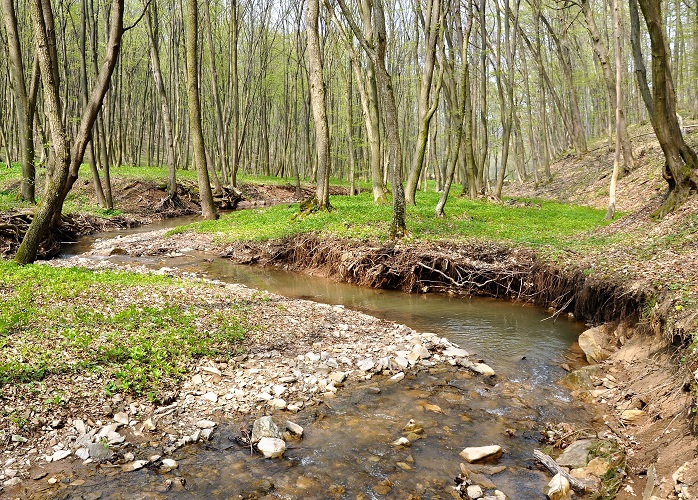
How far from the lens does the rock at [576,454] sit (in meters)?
4.30

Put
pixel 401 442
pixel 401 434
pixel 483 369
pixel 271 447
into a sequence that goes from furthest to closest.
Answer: pixel 483 369 → pixel 401 434 → pixel 401 442 → pixel 271 447

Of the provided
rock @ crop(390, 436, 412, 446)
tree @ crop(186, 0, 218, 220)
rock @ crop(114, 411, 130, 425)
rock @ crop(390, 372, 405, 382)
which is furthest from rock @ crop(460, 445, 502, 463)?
tree @ crop(186, 0, 218, 220)

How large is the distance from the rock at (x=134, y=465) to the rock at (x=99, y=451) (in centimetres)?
21

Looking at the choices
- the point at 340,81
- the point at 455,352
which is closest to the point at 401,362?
the point at 455,352

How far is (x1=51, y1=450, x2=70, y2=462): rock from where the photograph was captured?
13.0 feet

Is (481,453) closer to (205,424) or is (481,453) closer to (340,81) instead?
(205,424)

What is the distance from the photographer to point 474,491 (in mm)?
3885

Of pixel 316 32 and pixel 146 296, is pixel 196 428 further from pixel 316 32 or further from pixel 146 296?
pixel 316 32

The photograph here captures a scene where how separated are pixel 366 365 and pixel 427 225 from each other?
25.1 feet

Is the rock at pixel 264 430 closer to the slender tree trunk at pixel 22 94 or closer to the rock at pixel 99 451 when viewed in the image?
the rock at pixel 99 451

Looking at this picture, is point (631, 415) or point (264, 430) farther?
point (631, 415)

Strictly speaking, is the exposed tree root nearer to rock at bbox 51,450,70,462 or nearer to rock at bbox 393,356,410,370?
rock at bbox 393,356,410,370

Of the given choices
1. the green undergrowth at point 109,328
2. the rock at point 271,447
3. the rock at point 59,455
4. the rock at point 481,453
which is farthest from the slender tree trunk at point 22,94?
the rock at point 481,453

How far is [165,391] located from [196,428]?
74 centimetres
